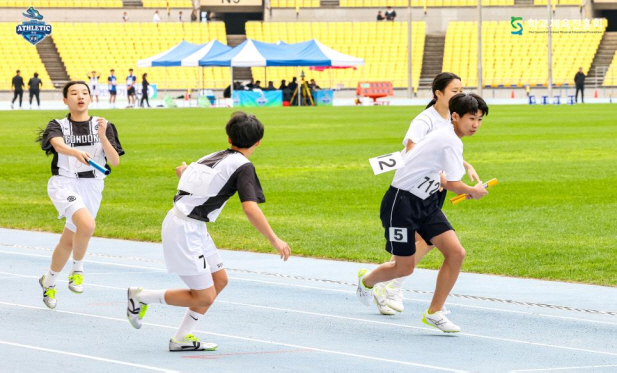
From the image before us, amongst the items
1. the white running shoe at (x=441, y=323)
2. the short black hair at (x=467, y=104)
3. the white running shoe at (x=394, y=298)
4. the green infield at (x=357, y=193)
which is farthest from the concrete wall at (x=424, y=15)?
the white running shoe at (x=441, y=323)

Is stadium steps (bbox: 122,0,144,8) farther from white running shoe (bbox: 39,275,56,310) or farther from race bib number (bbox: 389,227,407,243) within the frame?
race bib number (bbox: 389,227,407,243)

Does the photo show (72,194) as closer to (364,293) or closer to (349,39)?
(364,293)

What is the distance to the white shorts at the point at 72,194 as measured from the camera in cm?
893

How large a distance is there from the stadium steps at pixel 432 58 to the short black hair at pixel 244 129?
202ft

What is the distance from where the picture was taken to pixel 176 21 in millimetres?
72375

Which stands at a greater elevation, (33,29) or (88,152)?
(88,152)

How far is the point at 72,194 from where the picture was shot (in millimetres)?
8969

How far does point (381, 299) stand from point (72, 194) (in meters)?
2.60

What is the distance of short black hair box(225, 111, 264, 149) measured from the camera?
6.77m

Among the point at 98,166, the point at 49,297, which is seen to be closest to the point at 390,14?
the point at 49,297

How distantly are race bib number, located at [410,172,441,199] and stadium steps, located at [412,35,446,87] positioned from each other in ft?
198

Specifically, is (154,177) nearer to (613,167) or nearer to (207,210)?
(613,167)

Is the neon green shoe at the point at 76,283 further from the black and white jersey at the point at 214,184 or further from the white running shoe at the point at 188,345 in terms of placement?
the black and white jersey at the point at 214,184

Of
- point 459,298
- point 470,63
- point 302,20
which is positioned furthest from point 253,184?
point 302,20
